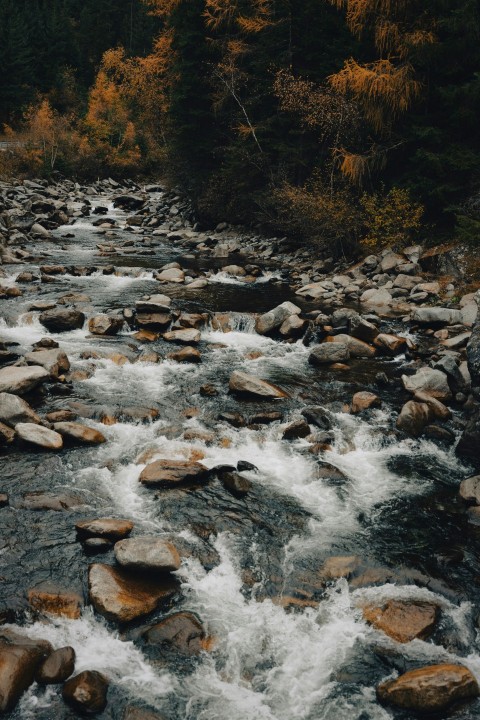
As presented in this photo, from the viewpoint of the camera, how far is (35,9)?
64812 mm

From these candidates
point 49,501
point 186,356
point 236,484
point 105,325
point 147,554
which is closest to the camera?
point 147,554

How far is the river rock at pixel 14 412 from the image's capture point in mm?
7879

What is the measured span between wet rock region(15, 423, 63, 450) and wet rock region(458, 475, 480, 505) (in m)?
5.70

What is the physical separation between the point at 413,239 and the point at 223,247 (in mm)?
8622

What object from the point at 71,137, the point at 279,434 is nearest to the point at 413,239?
the point at 279,434

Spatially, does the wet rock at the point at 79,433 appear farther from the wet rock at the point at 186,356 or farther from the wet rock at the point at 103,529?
the wet rock at the point at 186,356

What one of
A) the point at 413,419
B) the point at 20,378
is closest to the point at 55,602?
the point at 20,378

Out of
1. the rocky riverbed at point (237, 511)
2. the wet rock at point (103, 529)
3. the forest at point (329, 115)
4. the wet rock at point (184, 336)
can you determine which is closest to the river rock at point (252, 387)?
the rocky riverbed at point (237, 511)

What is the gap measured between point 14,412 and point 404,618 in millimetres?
6043

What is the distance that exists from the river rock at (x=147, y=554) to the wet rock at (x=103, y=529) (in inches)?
10.0

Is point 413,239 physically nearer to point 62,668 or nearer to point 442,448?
point 442,448

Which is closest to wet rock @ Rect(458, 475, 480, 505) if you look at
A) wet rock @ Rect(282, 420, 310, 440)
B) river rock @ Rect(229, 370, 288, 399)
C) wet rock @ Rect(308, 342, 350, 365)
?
wet rock @ Rect(282, 420, 310, 440)

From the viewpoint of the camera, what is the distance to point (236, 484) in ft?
23.2

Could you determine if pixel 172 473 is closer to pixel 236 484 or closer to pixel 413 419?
pixel 236 484
